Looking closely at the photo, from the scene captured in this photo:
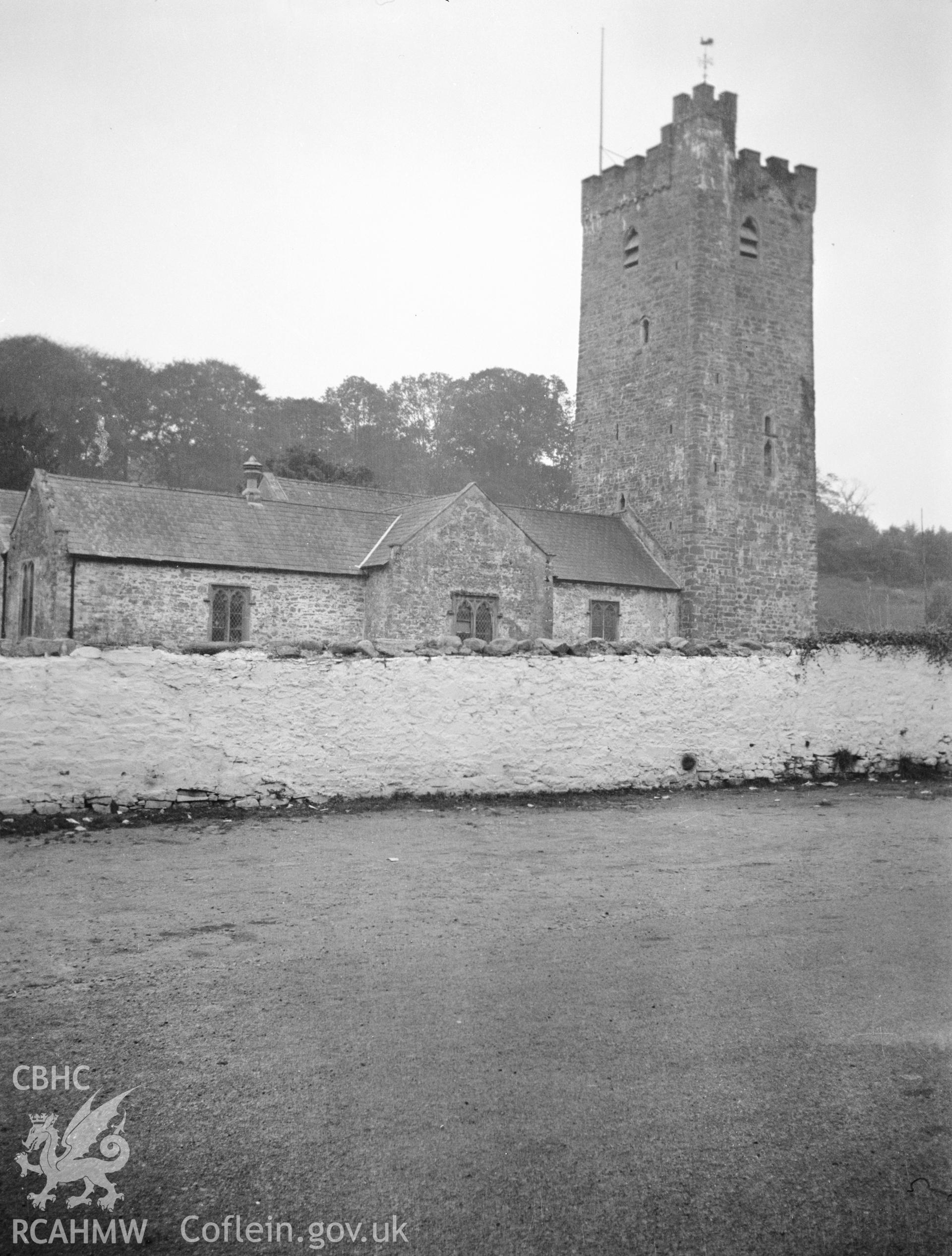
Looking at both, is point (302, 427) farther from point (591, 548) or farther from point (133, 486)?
point (133, 486)

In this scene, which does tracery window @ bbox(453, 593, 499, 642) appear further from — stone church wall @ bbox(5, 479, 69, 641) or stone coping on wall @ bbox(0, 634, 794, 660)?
stone coping on wall @ bbox(0, 634, 794, 660)

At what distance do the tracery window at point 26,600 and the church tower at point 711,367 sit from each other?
63.4 feet

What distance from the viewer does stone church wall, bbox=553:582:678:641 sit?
29.8 metres

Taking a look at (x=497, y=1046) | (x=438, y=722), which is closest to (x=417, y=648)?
(x=438, y=722)

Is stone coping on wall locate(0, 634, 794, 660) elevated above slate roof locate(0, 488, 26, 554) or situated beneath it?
situated beneath

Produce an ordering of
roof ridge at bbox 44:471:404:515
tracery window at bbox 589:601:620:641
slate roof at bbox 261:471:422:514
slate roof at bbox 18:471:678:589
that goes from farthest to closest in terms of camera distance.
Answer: slate roof at bbox 261:471:422:514, tracery window at bbox 589:601:620:641, roof ridge at bbox 44:471:404:515, slate roof at bbox 18:471:678:589

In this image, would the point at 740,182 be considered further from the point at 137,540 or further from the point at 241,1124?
the point at 241,1124

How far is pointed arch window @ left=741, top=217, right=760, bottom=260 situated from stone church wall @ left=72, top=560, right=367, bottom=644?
1911 cm

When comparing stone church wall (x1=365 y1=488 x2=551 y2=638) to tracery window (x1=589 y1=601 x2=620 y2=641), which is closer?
stone church wall (x1=365 y1=488 x2=551 y2=638)

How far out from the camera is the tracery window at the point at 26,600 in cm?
2489

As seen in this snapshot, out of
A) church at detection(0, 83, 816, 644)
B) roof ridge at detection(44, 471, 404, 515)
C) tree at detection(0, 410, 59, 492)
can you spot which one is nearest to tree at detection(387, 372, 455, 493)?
tree at detection(0, 410, 59, 492)

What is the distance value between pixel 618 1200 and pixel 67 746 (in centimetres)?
839

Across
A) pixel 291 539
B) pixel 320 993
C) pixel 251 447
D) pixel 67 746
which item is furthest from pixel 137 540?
pixel 251 447

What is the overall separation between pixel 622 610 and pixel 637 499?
614 cm
